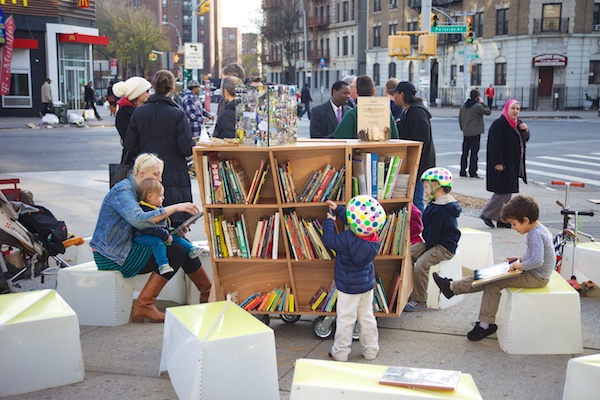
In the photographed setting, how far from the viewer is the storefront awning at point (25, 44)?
114 feet

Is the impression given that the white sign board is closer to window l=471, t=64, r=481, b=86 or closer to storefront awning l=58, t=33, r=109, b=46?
storefront awning l=58, t=33, r=109, b=46

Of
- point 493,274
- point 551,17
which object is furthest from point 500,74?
point 493,274

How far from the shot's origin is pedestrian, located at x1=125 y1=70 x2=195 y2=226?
24.6 ft


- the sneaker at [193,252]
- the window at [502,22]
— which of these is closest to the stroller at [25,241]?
the sneaker at [193,252]

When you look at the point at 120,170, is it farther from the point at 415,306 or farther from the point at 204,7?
the point at 204,7

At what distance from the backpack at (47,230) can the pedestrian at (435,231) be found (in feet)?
11.3

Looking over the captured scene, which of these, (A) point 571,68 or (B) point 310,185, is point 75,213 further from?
(A) point 571,68

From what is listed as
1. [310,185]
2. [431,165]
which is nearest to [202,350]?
[310,185]

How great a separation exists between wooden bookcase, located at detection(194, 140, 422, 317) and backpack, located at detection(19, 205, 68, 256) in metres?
1.90

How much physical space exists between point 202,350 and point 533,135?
26200 mm

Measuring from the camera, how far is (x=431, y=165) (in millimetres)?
8961

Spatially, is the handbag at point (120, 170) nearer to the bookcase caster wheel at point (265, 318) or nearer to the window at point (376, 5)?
the bookcase caster wheel at point (265, 318)

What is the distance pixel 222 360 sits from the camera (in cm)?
454

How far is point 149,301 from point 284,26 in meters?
74.3
